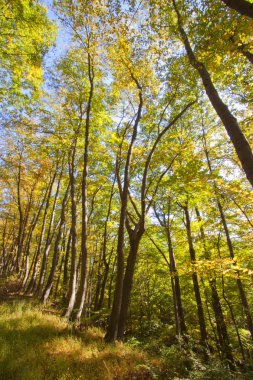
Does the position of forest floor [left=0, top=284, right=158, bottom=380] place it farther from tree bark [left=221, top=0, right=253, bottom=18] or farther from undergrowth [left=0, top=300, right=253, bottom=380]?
Answer: tree bark [left=221, top=0, right=253, bottom=18]

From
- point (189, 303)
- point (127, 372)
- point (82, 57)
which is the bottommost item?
point (127, 372)

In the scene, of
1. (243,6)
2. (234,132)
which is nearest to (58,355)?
(234,132)

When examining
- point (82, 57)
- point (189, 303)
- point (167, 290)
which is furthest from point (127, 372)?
point (167, 290)


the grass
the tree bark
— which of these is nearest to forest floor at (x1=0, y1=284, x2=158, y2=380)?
the grass

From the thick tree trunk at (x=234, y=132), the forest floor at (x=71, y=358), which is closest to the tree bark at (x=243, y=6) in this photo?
the thick tree trunk at (x=234, y=132)

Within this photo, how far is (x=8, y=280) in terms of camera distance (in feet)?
63.8

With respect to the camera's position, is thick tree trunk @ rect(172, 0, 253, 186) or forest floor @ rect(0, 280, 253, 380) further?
forest floor @ rect(0, 280, 253, 380)

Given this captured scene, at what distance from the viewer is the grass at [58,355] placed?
4.72m

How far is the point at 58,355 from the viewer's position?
552cm

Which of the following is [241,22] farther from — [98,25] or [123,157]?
[123,157]

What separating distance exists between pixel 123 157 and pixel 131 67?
4.25m

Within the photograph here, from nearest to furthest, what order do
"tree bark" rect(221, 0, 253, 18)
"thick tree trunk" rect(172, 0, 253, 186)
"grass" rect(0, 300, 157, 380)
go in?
1. "tree bark" rect(221, 0, 253, 18)
2. "thick tree trunk" rect(172, 0, 253, 186)
3. "grass" rect(0, 300, 157, 380)

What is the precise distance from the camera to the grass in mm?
4719

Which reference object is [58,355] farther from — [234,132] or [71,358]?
[234,132]
